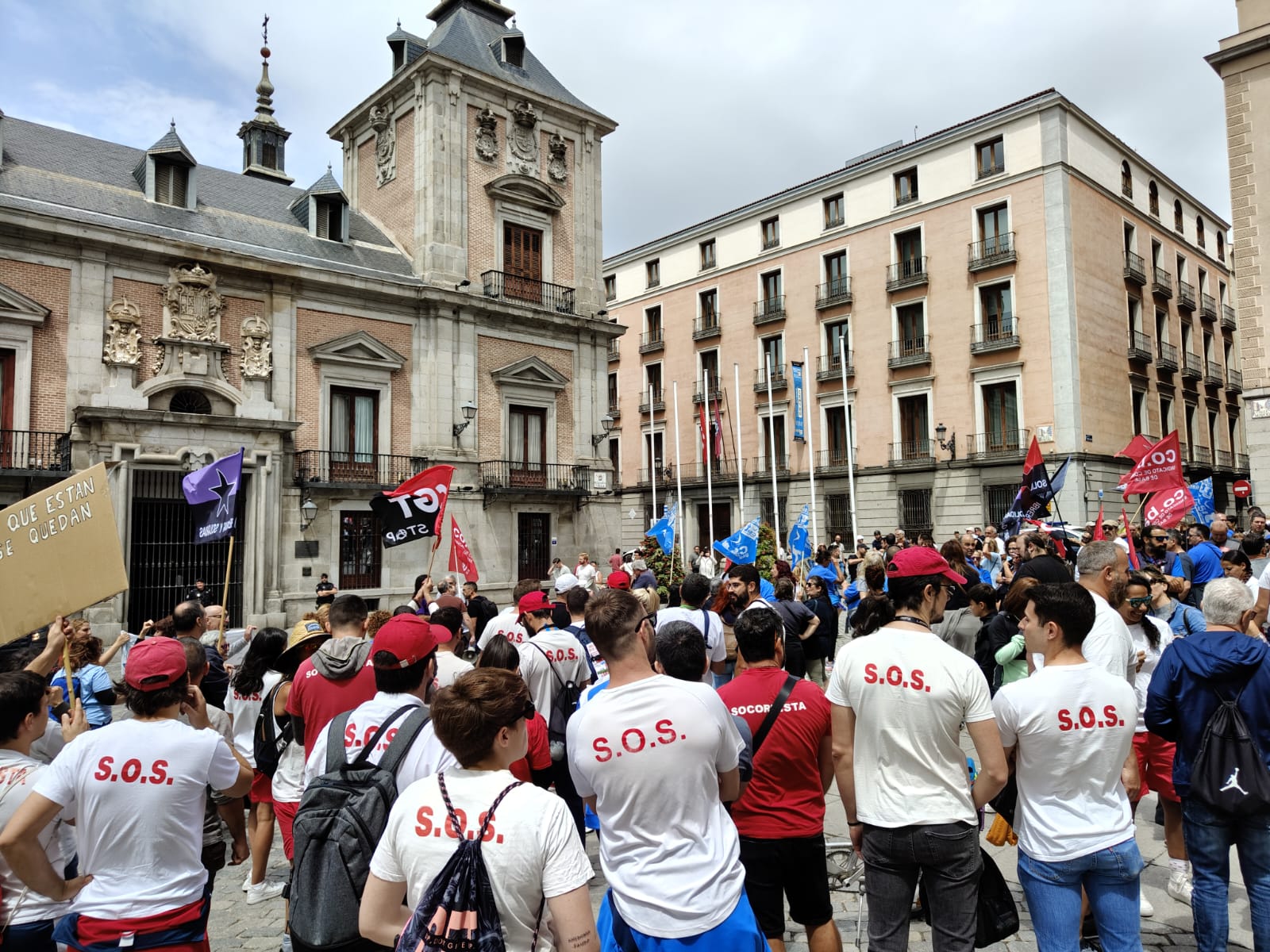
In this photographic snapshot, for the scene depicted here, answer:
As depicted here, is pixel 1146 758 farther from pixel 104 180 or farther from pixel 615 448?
pixel 615 448

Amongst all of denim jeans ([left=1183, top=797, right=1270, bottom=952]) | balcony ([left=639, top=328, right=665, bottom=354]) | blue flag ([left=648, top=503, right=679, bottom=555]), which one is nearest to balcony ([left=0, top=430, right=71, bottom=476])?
blue flag ([left=648, top=503, right=679, bottom=555])

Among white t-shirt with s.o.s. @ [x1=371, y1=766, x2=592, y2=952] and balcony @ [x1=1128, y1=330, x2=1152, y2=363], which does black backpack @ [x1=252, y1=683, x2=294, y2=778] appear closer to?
white t-shirt with s.o.s. @ [x1=371, y1=766, x2=592, y2=952]

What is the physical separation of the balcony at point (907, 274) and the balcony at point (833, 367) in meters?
3.13

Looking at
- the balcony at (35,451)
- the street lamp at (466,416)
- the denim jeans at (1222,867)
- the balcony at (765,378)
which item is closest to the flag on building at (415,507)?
the denim jeans at (1222,867)

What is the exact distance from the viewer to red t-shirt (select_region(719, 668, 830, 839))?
143 inches

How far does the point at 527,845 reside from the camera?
2.34m

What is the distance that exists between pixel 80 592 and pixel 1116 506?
31.6 metres

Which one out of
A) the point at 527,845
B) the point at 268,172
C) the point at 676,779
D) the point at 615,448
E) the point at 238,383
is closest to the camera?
the point at 527,845

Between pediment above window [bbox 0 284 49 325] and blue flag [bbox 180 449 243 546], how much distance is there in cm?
864

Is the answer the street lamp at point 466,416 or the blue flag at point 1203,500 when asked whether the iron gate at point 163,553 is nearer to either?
the street lamp at point 466,416

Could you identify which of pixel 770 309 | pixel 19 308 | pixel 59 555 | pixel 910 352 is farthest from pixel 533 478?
pixel 59 555

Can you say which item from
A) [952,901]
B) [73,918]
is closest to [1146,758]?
[952,901]

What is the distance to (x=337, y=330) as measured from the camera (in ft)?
72.0

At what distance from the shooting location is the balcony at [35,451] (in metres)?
17.2
